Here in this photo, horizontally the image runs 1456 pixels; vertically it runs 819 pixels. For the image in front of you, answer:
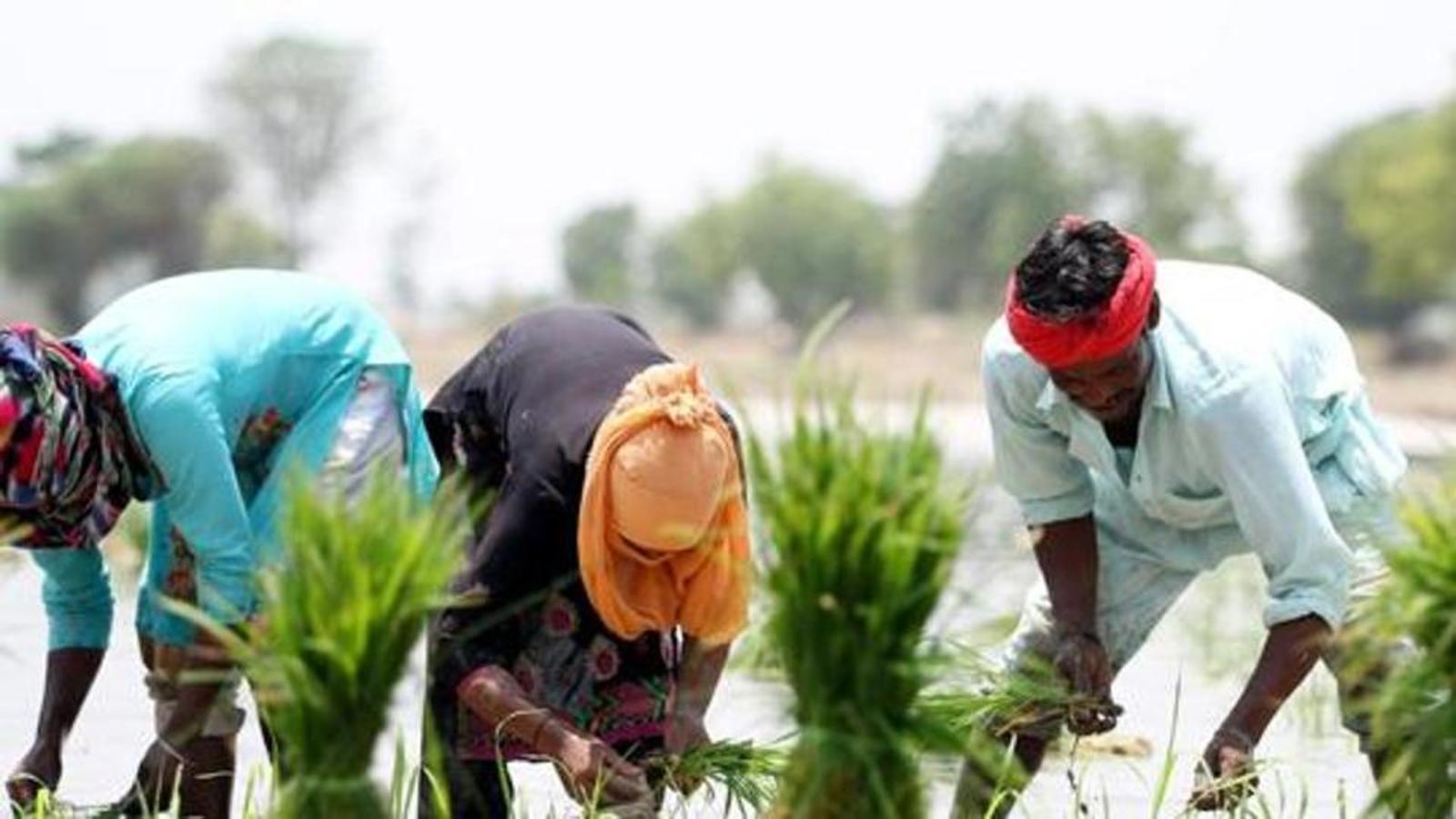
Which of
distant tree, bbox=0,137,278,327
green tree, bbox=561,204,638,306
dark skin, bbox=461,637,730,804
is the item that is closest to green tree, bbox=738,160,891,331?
green tree, bbox=561,204,638,306

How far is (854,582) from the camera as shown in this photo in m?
3.47

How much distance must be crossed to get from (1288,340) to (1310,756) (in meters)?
2.38

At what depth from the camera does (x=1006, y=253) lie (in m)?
80.4

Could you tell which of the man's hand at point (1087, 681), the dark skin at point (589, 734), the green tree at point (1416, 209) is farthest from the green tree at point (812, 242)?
the dark skin at point (589, 734)

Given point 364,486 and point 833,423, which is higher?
point 833,423

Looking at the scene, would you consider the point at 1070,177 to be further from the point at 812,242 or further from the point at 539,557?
the point at 539,557

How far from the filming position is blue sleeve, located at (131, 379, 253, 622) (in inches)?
193

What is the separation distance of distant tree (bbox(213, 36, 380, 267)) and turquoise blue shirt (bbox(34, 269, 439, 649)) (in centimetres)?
8871

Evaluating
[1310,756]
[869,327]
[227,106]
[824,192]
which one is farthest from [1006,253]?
[1310,756]

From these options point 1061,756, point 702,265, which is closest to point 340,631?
point 1061,756

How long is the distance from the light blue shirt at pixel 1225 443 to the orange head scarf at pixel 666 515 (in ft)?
2.31

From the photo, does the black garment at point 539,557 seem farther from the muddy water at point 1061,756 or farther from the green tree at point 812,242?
the green tree at point 812,242

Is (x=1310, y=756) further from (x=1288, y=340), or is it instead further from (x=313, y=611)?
(x=313, y=611)

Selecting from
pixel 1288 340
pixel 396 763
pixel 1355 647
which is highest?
pixel 1288 340
